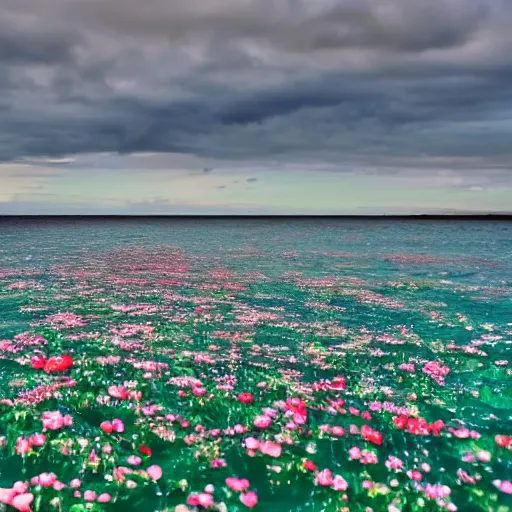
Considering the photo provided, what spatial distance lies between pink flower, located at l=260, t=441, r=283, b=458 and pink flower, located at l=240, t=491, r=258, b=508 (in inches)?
59.1

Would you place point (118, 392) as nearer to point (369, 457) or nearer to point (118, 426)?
point (118, 426)

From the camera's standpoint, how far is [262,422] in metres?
12.1

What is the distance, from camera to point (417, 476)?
984 centimetres

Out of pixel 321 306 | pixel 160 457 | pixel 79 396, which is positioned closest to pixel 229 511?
pixel 160 457

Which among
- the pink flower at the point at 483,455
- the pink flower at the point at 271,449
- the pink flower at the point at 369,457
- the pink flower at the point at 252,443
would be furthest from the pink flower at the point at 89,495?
the pink flower at the point at 483,455

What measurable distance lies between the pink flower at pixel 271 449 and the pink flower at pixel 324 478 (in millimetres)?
1145

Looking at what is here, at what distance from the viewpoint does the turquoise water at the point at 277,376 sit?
9.66 meters

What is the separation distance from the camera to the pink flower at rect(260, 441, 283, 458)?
1064cm

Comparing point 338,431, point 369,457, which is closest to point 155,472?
point 338,431

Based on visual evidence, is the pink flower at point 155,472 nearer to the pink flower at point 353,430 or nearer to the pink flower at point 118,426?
the pink flower at point 118,426

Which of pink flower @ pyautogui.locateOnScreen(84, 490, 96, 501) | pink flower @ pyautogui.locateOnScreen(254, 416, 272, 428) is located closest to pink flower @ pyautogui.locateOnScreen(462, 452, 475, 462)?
pink flower @ pyautogui.locateOnScreen(254, 416, 272, 428)

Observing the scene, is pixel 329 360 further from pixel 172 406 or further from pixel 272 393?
pixel 172 406

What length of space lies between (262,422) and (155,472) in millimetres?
3346

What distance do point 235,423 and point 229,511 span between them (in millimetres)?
3451
